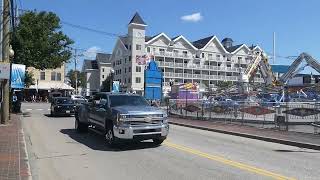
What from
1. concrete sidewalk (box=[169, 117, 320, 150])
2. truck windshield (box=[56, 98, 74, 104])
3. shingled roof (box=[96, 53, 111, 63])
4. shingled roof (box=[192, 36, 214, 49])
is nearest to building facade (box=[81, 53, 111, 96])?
shingled roof (box=[96, 53, 111, 63])

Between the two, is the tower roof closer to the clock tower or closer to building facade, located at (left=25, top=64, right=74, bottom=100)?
the clock tower

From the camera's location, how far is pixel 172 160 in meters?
12.6

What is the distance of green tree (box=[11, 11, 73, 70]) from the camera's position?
35.8 metres

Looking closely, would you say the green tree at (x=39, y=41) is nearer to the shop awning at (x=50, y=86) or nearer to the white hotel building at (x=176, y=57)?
the shop awning at (x=50, y=86)

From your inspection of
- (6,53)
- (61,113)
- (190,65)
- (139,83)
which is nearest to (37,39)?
(61,113)

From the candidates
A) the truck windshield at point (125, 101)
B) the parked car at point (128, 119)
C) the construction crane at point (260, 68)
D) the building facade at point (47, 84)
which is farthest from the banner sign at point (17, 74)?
the building facade at point (47, 84)

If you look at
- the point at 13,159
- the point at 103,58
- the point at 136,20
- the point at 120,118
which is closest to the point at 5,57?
the point at 120,118

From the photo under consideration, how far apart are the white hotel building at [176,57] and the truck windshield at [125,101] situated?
8235 cm

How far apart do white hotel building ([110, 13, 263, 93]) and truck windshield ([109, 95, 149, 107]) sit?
82347mm

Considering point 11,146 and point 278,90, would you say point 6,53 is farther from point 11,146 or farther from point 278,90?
point 278,90

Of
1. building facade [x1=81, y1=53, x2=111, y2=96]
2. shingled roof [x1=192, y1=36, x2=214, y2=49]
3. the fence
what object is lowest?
the fence

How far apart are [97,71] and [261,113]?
109551 millimetres

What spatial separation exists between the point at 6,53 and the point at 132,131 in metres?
12.1

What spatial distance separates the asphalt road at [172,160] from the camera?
34.8 ft
